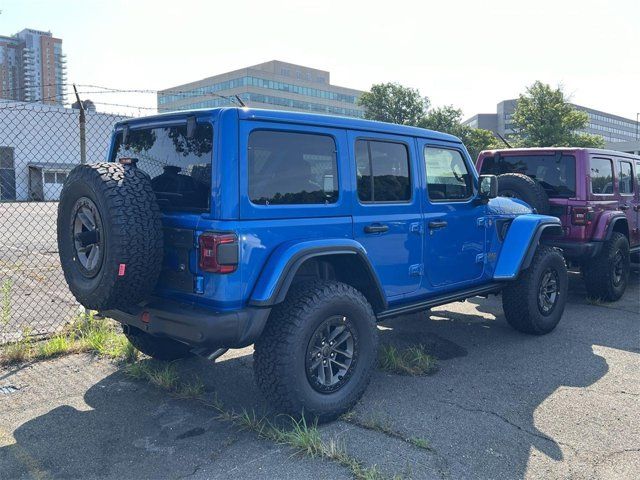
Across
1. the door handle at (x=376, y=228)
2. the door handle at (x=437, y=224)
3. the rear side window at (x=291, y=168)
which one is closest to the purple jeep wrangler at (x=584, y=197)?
the door handle at (x=437, y=224)

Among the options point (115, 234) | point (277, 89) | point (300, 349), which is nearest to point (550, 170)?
point (300, 349)

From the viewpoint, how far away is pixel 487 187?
16.3 ft

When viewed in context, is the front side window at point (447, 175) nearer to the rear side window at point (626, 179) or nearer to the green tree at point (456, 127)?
the rear side window at point (626, 179)

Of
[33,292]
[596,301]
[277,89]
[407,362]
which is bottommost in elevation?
[407,362]

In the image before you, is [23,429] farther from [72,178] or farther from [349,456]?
[349,456]

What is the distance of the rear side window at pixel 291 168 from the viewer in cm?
330

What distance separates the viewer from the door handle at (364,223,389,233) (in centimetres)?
381

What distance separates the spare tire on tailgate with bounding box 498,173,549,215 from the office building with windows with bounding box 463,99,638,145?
101 metres

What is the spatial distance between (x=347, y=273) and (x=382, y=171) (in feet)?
2.78

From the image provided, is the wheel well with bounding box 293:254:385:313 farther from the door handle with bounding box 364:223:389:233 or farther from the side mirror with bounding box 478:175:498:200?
the side mirror with bounding box 478:175:498:200

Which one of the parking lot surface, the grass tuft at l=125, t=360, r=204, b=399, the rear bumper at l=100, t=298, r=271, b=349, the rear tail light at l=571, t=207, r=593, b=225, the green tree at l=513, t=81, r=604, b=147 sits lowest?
the grass tuft at l=125, t=360, r=204, b=399

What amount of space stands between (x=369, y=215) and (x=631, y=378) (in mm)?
2618

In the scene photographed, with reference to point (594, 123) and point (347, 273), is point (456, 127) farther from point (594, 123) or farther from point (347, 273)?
point (594, 123)

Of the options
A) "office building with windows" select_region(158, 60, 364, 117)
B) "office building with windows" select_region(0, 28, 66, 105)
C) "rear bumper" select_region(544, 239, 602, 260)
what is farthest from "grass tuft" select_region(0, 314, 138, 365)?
"office building with windows" select_region(0, 28, 66, 105)
